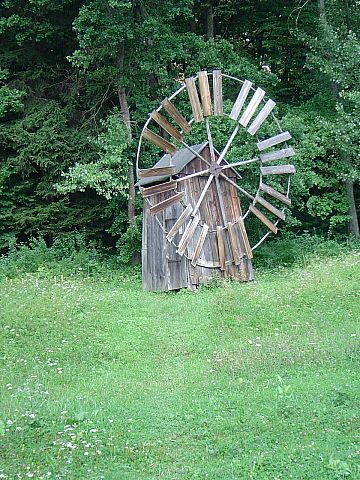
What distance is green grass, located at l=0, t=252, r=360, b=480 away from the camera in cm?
630

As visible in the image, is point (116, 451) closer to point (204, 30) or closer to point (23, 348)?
point (23, 348)

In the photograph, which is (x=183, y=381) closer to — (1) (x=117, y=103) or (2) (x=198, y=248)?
(2) (x=198, y=248)

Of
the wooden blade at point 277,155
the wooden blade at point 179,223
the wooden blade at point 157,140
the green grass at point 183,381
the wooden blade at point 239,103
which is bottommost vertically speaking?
the green grass at point 183,381

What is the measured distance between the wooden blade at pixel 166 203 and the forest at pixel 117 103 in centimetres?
306

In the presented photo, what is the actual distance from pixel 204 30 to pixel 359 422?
802 inches

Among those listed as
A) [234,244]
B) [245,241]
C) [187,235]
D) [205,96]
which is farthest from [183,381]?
[205,96]

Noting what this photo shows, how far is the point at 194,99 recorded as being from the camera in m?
16.0

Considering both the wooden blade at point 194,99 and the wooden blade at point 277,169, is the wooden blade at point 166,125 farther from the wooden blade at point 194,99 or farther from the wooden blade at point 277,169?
the wooden blade at point 277,169

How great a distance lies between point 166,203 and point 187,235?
84 centimetres

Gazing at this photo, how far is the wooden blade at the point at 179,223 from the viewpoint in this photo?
1557cm

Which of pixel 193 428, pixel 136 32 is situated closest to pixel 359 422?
pixel 193 428

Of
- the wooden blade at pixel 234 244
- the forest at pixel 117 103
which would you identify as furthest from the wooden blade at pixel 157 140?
the forest at pixel 117 103

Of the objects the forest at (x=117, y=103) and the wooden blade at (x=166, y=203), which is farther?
the forest at (x=117, y=103)

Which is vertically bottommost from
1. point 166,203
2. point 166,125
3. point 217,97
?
point 166,203
